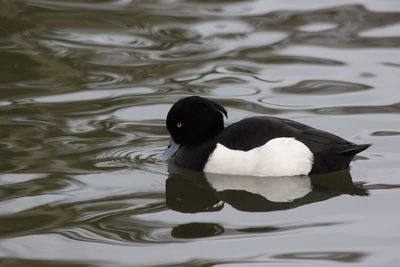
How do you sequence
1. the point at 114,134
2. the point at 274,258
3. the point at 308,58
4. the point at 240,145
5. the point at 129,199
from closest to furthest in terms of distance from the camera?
the point at 274,258 → the point at 129,199 → the point at 240,145 → the point at 114,134 → the point at 308,58

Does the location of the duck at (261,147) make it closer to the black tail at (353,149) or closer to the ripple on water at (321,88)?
the black tail at (353,149)

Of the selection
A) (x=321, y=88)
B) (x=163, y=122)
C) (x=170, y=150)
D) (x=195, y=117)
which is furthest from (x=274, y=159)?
(x=321, y=88)

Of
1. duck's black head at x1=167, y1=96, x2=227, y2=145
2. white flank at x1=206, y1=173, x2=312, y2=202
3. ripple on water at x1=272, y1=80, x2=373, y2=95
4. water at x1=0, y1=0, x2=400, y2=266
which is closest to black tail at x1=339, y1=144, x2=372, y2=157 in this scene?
water at x1=0, y1=0, x2=400, y2=266

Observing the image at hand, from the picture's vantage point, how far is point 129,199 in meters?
7.19

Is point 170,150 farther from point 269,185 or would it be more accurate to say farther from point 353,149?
point 353,149

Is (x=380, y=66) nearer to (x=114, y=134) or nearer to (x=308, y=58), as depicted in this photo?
(x=308, y=58)

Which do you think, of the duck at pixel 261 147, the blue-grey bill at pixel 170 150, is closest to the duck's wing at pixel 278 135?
the duck at pixel 261 147

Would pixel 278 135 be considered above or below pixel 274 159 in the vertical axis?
above

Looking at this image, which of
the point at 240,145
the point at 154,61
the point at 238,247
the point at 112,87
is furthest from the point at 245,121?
the point at 154,61

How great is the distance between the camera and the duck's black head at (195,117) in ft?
26.0

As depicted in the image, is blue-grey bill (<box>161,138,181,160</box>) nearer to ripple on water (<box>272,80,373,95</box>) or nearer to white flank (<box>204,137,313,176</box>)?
white flank (<box>204,137,313,176</box>)

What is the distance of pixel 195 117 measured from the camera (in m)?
7.95

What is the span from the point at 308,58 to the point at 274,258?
5.23m

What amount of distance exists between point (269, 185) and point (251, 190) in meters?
0.17
